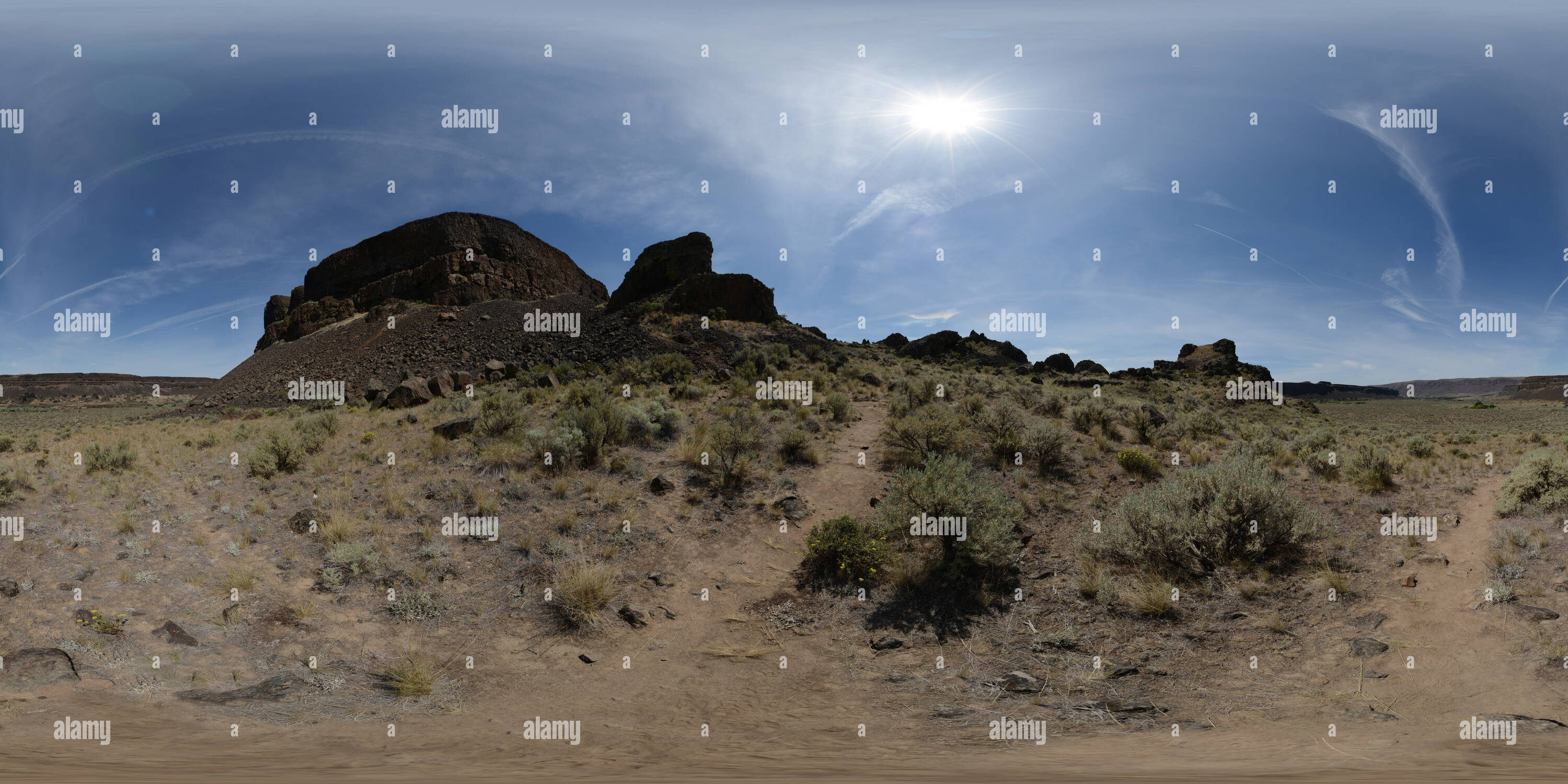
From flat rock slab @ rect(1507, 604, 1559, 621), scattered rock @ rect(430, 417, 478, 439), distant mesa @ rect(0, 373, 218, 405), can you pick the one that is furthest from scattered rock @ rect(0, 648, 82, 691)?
distant mesa @ rect(0, 373, 218, 405)

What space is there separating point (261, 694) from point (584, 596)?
3.35m

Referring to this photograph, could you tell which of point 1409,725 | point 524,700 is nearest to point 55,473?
point 524,700

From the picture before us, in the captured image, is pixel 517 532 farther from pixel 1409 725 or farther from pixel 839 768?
pixel 1409 725

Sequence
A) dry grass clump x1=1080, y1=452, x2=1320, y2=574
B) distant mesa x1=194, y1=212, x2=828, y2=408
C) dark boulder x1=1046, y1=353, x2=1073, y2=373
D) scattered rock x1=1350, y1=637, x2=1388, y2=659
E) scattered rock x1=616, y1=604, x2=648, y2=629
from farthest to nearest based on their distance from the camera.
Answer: dark boulder x1=1046, y1=353, x2=1073, y2=373
distant mesa x1=194, y1=212, x2=828, y2=408
dry grass clump x1=1080, y1=452, x2=1320, y2=574
scattered rock x1=616, y1=604, x2=648, y2=629
scattered rock x1=1350, y1=637, x2=1388, y2=659

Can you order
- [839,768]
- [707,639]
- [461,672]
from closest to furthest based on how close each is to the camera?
[839,768]
[461,672]
[707,639]

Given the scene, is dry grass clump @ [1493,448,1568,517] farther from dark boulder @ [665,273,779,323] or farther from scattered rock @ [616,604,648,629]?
dark boulder @ [665,273,779,323]

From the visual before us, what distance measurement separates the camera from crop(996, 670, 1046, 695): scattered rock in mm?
6273

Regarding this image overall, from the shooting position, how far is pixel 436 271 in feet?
139

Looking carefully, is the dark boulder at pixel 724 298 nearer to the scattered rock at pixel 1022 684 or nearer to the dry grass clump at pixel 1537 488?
the scattered rock at pixel 1022 684

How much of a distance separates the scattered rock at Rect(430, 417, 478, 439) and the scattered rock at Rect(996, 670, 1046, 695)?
13140 mm

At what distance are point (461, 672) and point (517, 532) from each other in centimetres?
345

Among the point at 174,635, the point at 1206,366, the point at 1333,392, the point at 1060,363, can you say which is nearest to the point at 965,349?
the point at 1060,363

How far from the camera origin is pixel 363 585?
830cm

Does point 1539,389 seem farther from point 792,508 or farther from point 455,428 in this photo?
point 455,428
